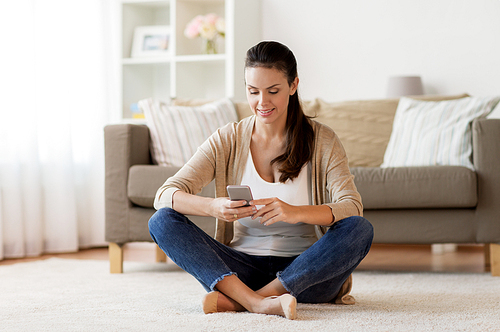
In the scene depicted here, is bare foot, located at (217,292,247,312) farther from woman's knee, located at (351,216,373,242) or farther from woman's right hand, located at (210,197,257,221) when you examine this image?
woman's knee, located at (351,216,373,242)

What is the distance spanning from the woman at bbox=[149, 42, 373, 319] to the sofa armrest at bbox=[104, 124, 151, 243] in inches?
35.0

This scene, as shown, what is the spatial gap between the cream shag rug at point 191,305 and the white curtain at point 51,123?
28.9 inches

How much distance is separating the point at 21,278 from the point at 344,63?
2625 millimetres

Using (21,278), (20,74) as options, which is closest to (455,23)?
(20,74)

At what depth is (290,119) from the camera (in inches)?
66.2

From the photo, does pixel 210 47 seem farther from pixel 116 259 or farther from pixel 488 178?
pixel 488 178

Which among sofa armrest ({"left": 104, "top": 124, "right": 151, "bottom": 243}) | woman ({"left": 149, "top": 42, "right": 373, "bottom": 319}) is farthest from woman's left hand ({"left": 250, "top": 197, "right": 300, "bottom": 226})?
sofa armrest ({"left": 104, "top": 124, "right": 151, "bottom": 243})

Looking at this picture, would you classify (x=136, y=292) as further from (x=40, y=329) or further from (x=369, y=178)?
(x=369, y=178)

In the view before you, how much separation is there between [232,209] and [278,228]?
275 millimetres

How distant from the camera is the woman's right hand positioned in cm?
139

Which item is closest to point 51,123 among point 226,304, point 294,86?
point 294,86

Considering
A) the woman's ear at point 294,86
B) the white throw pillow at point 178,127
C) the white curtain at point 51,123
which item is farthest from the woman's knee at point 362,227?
the white curtain at point 51,123

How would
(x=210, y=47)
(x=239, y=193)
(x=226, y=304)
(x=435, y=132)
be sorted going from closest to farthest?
(x=239, y=193)
(x=226, y=304)
(x=435, y=132)
(x=210, y=47)

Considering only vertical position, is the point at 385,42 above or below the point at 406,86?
above
